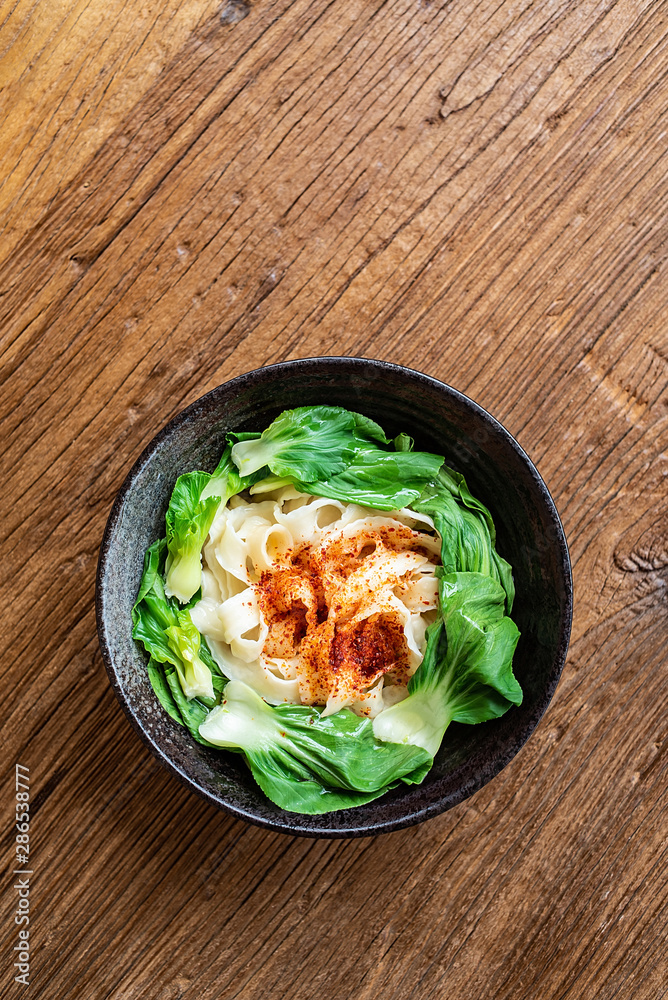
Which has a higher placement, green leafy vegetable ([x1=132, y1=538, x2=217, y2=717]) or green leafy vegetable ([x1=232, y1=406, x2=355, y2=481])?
green leafy vegetable ([x1=232, y1=406, x2=355, y2=481])

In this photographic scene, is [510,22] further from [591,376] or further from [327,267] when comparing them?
[591,376]

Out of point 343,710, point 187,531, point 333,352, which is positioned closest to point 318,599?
point 343,710

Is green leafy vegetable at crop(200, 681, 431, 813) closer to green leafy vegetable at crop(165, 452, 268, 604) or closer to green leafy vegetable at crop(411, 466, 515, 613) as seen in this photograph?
green leafy vegetable at crop(165, 452, 268, 604)

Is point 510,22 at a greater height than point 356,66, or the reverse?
point 510,22

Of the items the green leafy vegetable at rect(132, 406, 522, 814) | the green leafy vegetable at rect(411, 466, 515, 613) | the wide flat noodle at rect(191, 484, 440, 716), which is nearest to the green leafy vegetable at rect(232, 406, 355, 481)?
the green leafy vegetable at rect(132, 406, 522, 814)

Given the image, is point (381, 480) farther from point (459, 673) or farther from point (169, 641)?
point (169, 641)

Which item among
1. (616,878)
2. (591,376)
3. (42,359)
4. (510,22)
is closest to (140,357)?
(42,359)

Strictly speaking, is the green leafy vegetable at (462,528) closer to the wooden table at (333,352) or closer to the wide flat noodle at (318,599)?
the wide flat noodle at (318,599)

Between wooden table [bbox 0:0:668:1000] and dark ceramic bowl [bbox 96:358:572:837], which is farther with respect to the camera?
wooden table [bbox 0:0:668:1000]
